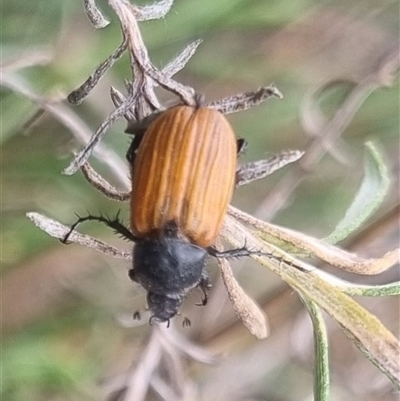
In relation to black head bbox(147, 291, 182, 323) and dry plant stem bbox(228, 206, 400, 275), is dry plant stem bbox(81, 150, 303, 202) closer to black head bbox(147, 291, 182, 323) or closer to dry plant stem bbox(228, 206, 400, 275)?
dry plant stem bbox(228, 206, 400, 275)

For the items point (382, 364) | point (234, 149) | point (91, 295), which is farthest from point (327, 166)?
point (382, 364)

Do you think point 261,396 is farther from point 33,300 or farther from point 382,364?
point 382,364

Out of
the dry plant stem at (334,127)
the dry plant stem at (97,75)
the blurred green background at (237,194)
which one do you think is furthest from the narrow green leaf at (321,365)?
the dry plant stem at (334,127)

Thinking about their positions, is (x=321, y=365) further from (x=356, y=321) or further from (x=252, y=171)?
(x=252, y=171)

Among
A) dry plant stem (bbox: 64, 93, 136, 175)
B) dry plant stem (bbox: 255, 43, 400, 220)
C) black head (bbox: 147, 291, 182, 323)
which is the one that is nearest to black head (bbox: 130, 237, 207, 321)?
black head (bbox: 147, 291, 182, 323)

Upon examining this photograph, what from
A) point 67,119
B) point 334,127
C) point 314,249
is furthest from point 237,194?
point 314,249

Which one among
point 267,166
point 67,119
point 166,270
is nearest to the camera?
point 267,166
